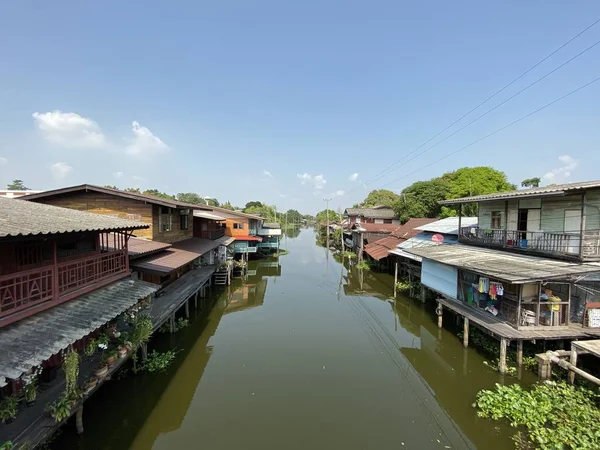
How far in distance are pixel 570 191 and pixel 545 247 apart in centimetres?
272

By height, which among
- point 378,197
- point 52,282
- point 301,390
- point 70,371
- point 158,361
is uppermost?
point 378,197

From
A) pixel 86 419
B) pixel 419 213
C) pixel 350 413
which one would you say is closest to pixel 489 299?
pixel 350 413

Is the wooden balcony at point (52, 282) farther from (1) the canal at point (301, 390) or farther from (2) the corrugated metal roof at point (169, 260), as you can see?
(1) the canal at point (301, 390)

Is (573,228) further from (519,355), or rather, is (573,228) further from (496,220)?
(519,355)

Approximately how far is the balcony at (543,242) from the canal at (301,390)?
503 cm

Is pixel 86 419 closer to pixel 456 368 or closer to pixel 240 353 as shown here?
pixel 240 353

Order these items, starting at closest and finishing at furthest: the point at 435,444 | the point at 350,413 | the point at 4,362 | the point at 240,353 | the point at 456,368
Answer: the point at 4,362 < the point at 435,444 < the point at 350,413 < the point at 456,368 < the point at 240,353

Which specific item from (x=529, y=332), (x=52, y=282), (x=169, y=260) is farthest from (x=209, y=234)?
(x=529, y=332)

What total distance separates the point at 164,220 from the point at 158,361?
8.53 metres

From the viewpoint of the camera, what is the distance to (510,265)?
447 inches

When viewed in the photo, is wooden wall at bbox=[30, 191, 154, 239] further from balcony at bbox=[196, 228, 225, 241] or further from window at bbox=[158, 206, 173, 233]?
balcony at bbox=[196, 228, 225, 241]

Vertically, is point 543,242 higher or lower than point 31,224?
Answer: lower

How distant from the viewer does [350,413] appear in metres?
8.81

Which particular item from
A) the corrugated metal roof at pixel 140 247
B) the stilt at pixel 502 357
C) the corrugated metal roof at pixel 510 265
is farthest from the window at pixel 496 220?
the corrugated metal roof at pixel 140 247
